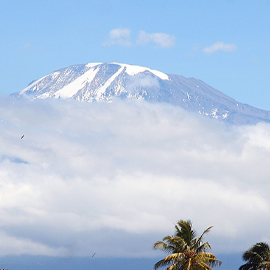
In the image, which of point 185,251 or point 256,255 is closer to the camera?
point 185,251

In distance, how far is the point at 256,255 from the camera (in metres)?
82.3

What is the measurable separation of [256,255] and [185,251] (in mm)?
16481

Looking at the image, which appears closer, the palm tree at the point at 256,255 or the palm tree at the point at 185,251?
the palm tree at the point at 185,251

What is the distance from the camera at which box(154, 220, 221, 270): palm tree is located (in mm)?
68375

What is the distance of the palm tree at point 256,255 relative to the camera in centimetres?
8188

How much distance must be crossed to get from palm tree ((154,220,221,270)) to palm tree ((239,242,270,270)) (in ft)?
45.8

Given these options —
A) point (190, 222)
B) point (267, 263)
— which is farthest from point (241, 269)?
point (190, 222)

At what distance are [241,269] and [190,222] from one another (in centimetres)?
1695

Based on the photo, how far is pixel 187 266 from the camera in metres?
68.3

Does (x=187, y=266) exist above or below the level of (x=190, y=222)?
below

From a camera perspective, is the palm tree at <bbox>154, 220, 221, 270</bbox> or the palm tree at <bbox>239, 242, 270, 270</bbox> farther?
the palm tree at <bbox>239, 242, 270, 270</bbox>

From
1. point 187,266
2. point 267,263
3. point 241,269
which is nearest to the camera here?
point 187,266

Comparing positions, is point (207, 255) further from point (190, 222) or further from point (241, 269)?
point (241, 269)

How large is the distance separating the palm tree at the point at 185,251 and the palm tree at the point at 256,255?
45.8 ft
